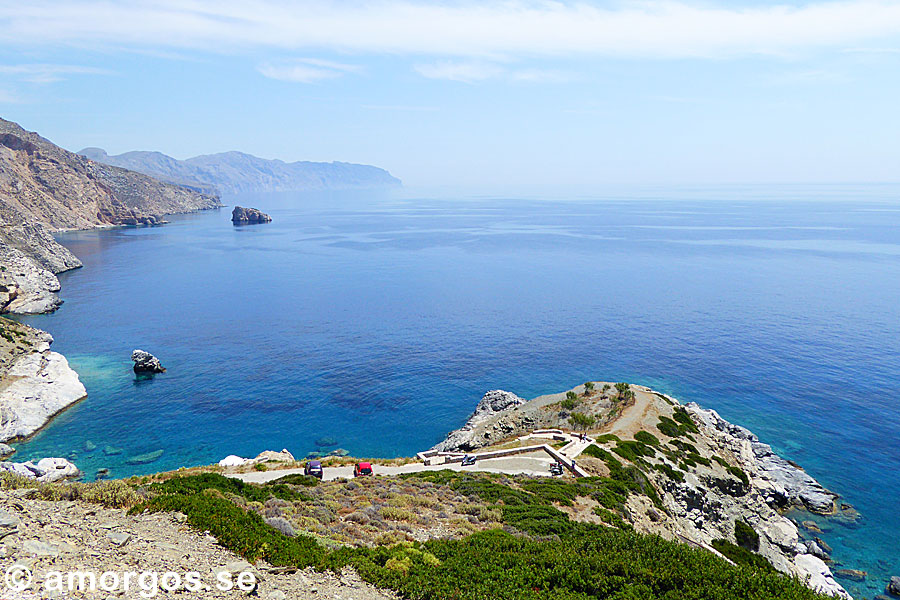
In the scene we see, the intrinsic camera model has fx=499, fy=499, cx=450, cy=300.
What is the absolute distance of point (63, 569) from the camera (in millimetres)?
13148

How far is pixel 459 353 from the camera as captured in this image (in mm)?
83375

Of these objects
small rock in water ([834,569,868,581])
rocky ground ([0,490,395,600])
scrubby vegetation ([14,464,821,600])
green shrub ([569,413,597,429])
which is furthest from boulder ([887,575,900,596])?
rocky ground ([0,490,395,600])

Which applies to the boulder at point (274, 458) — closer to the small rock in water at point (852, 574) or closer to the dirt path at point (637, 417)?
the dirt path at point (637, 417)

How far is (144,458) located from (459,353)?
46.5m

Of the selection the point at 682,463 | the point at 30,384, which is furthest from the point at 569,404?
the point at 30,384

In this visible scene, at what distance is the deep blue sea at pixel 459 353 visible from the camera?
56156 mm

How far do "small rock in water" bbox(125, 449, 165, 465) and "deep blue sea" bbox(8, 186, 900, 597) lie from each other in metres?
1.09

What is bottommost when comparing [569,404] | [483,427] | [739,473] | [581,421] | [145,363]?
[739,473]

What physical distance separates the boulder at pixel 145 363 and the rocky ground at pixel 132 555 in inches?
2455

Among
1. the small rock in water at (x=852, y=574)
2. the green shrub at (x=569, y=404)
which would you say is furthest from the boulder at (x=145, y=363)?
the small rock in water at (x=852, y=574)

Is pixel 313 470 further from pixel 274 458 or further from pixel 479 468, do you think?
pixel 479 468

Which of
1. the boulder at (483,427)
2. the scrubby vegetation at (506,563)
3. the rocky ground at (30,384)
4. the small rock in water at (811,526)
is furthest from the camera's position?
the rocky ground at (30,384)

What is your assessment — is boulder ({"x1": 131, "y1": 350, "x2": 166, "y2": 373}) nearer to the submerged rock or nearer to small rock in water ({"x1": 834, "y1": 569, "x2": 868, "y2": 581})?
the submerged rock

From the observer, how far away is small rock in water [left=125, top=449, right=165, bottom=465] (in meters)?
51.2
